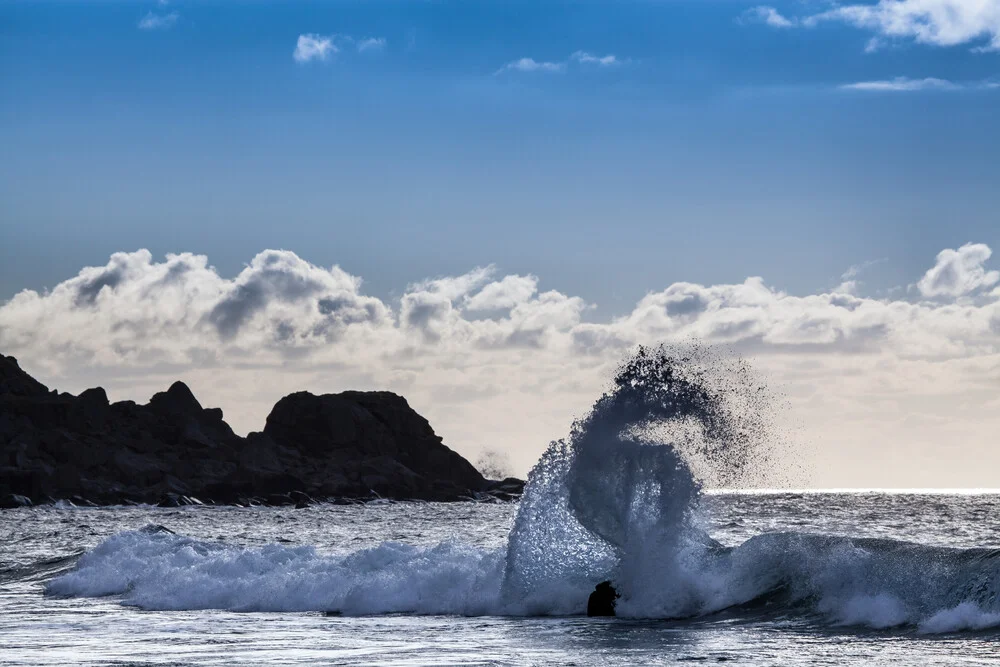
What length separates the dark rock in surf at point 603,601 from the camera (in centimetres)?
1872

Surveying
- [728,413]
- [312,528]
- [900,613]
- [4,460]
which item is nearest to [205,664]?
[900,613]

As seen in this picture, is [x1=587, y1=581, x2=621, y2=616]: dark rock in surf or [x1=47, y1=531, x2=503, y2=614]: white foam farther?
[x1=47, y1=531, x2=503, y2=614]: white foam

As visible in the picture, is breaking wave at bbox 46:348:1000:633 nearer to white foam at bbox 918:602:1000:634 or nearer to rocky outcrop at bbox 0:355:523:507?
white foam at bbox 918:602:1000:634

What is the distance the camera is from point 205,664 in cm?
1364

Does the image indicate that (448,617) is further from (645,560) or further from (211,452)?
(211,452)

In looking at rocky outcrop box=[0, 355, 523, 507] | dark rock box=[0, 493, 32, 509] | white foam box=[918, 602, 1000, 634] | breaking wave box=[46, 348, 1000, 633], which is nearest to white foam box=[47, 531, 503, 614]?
breaking wave box=[46, 348, 1000, 633]

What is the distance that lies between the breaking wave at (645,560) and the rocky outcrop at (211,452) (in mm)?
101639

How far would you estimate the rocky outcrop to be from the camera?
4970 inches

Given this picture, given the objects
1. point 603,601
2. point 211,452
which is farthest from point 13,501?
point 603,601

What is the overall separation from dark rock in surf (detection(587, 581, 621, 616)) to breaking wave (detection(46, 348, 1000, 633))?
18cm

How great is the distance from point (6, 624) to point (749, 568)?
39.6 feet

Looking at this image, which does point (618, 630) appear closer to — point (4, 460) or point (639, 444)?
point (639, 444)

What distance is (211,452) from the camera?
148m

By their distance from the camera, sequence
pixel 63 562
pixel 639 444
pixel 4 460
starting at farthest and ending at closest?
pixel 4 460, pixel 63 562, pixel 639 444
